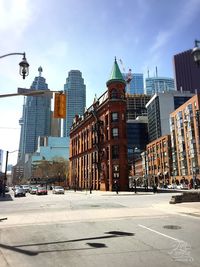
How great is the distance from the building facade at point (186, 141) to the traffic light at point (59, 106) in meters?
73.9

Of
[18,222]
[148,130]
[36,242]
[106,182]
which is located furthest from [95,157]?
[148,130]

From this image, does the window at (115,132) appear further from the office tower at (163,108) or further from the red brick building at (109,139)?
the office tower at (163,108)

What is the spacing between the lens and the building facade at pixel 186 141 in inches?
3509

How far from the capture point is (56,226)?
13.1 metres

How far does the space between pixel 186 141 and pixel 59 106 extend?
8928 cm

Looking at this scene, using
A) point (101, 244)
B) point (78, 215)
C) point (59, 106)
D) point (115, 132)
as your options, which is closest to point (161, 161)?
point (115, 132)

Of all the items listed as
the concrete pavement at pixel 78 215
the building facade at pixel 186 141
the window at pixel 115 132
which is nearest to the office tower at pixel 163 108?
the building facade at pixel 186 141

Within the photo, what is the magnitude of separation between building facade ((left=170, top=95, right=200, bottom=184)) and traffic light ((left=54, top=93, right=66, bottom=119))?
242ft

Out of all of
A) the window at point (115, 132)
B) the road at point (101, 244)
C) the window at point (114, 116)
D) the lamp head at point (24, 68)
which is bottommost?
the road at point (101, 244)

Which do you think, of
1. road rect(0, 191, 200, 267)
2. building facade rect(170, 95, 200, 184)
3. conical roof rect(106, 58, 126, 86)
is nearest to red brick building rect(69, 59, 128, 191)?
conical roof rect(106, 58, 126, 86)

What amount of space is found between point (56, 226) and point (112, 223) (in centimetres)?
274

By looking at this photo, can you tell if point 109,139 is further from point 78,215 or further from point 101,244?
point 101,244

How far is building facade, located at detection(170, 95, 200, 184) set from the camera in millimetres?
89125

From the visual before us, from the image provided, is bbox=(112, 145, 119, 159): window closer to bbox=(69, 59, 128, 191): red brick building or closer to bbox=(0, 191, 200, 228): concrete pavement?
bbox=(69, 59, 128, 191): red brick building
